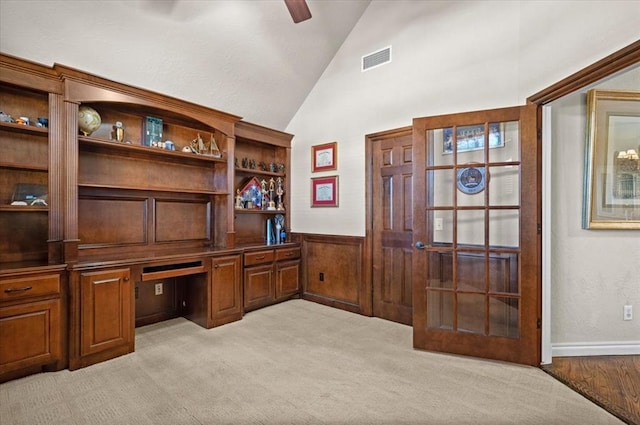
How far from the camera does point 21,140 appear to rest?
2.68 m

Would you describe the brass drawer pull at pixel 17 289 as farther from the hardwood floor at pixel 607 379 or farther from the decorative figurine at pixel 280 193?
the hardwood floor at pixel 607 379

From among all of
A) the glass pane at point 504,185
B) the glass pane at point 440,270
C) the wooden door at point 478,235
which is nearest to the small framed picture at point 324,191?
the wooden door at point 478,235

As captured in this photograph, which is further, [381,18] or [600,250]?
[381,18]

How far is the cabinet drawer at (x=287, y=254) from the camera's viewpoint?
167 inches

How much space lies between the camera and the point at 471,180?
2729 mm

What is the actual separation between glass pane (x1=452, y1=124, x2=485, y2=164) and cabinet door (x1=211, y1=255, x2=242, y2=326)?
2.62 meters

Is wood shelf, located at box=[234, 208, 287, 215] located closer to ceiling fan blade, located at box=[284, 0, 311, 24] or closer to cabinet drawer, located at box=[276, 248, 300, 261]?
cabinet drawer, located at box=[276, 248, 300, 261]

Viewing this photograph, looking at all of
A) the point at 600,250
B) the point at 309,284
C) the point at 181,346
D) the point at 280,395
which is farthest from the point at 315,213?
the point at 600,250

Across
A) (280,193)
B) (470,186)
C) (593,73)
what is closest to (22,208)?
(280,193)

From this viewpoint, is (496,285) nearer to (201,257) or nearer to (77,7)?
(201,257)

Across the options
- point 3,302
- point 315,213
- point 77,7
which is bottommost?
point 3,302

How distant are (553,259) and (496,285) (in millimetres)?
552

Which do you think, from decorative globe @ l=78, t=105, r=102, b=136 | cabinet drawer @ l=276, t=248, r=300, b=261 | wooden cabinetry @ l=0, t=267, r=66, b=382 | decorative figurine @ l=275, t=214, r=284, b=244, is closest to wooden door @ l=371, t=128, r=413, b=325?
cabinet drawer @ l=276, t=248, r=300, b=261

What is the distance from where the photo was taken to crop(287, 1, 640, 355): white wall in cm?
234
